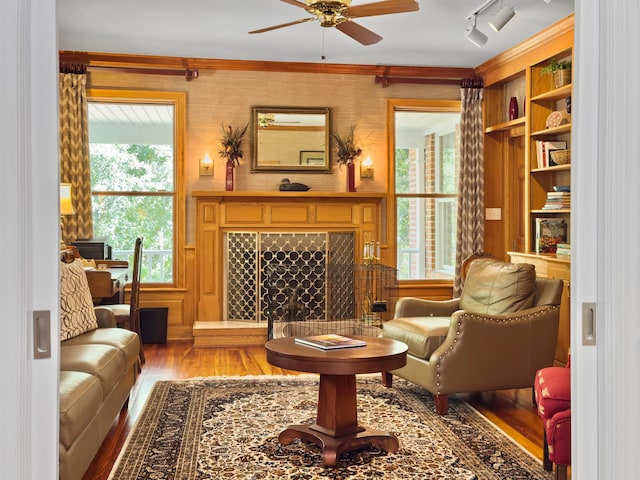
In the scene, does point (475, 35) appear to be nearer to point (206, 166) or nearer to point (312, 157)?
point (312, 157)

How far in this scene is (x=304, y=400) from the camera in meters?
4.74

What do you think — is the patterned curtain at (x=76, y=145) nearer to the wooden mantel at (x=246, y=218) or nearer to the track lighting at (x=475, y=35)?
the wooden mantel at (x=246, y=218)

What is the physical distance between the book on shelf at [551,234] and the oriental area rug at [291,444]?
6.74ft

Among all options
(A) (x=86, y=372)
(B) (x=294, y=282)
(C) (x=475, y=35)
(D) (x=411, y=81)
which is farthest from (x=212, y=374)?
(D) (x=411, y=81)

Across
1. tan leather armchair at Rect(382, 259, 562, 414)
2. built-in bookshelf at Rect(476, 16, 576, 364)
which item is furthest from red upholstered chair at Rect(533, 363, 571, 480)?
built-in bookshelf at Rect(476, 16, 576, 364)

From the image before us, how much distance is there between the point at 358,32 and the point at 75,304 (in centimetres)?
266

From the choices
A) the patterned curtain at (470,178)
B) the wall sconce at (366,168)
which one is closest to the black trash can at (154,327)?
the wall sconce at (366,168)

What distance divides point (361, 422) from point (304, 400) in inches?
25.6

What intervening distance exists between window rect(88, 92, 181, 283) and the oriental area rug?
7.94ft

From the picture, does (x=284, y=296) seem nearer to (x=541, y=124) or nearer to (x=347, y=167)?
(x=347, y=167)

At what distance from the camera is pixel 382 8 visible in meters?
4.42

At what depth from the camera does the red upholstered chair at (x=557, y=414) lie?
120 inches

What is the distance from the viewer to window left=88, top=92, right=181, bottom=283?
23.7 ft

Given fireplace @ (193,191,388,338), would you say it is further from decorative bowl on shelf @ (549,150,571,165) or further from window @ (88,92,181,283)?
decorative bowl on shelf @ (549,150,571,165)
